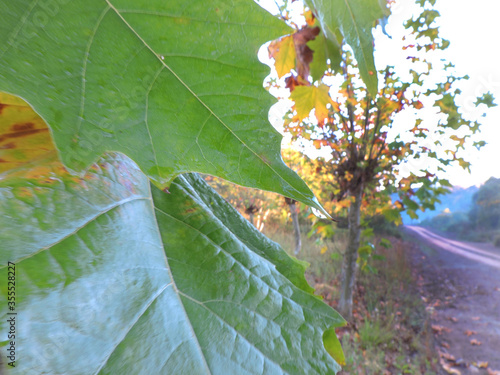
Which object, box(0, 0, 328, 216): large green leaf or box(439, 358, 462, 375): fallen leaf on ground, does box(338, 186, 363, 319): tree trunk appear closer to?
box(439, 358, 462, 375): fallen leaf on ground

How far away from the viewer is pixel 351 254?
3.40 m

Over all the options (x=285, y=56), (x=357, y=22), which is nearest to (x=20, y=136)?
(x=357, y=22)

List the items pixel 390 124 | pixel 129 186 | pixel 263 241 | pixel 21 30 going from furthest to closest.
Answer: pixel 390 124 → pixel 263 241 → pixel 129 186 → pixel 21 30

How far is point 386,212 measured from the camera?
3.20 metres

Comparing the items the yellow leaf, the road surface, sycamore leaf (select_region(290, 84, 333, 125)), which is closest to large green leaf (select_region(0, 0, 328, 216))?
the yellow leaf

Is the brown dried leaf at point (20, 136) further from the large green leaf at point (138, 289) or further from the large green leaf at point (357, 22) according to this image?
the large green leaf at point (357, 22)

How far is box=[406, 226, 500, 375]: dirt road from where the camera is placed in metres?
3.62

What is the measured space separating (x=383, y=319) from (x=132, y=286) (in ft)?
14.9

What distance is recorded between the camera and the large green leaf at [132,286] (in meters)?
0.19

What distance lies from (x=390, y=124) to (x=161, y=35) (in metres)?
3.52

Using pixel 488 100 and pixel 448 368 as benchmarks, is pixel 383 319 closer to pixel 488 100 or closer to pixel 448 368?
pixel 448 368

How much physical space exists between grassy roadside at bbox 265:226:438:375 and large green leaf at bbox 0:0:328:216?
312 cm

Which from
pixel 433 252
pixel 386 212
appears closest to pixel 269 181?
pixel 386 212

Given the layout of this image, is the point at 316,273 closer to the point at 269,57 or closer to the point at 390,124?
the point at 390,124
